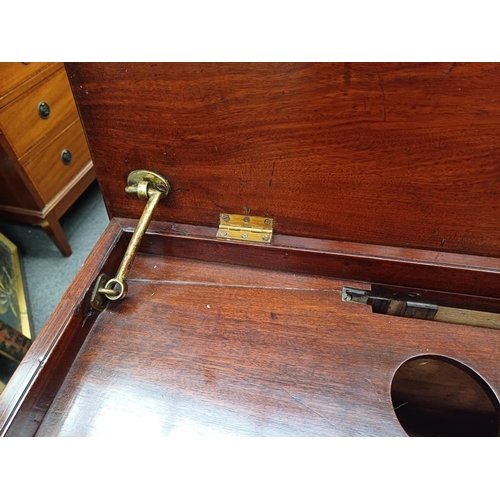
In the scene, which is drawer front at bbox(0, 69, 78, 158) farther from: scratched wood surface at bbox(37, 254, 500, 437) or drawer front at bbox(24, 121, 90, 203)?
scratched wood surface at bbox(37, 254, 500, 437)

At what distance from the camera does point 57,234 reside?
1655 millimetres

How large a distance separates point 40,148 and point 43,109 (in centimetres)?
14

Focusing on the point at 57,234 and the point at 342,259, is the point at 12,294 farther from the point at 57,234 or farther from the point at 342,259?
the point at 342,259

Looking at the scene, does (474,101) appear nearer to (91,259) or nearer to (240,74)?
(240,74)

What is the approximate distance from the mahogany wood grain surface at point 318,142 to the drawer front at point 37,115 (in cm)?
84

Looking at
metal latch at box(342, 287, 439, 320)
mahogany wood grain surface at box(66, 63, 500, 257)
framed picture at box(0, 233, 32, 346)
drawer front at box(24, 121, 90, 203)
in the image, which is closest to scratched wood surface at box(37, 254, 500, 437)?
metal latch at box(342, 287, 439, 320)

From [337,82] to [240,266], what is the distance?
0.37 metres

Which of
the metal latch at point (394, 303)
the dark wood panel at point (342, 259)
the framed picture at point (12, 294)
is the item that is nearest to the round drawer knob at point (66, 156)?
the framed picture at point (12, 294)

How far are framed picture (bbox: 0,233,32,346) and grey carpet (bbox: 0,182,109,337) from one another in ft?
0.15

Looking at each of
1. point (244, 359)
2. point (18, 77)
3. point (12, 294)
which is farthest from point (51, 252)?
point (244, 359)

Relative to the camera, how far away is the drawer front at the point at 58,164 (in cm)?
147

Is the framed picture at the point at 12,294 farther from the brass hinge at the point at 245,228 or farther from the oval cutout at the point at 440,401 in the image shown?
the oval cutout at the point at 440,401

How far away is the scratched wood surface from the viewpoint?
0.56 metres
